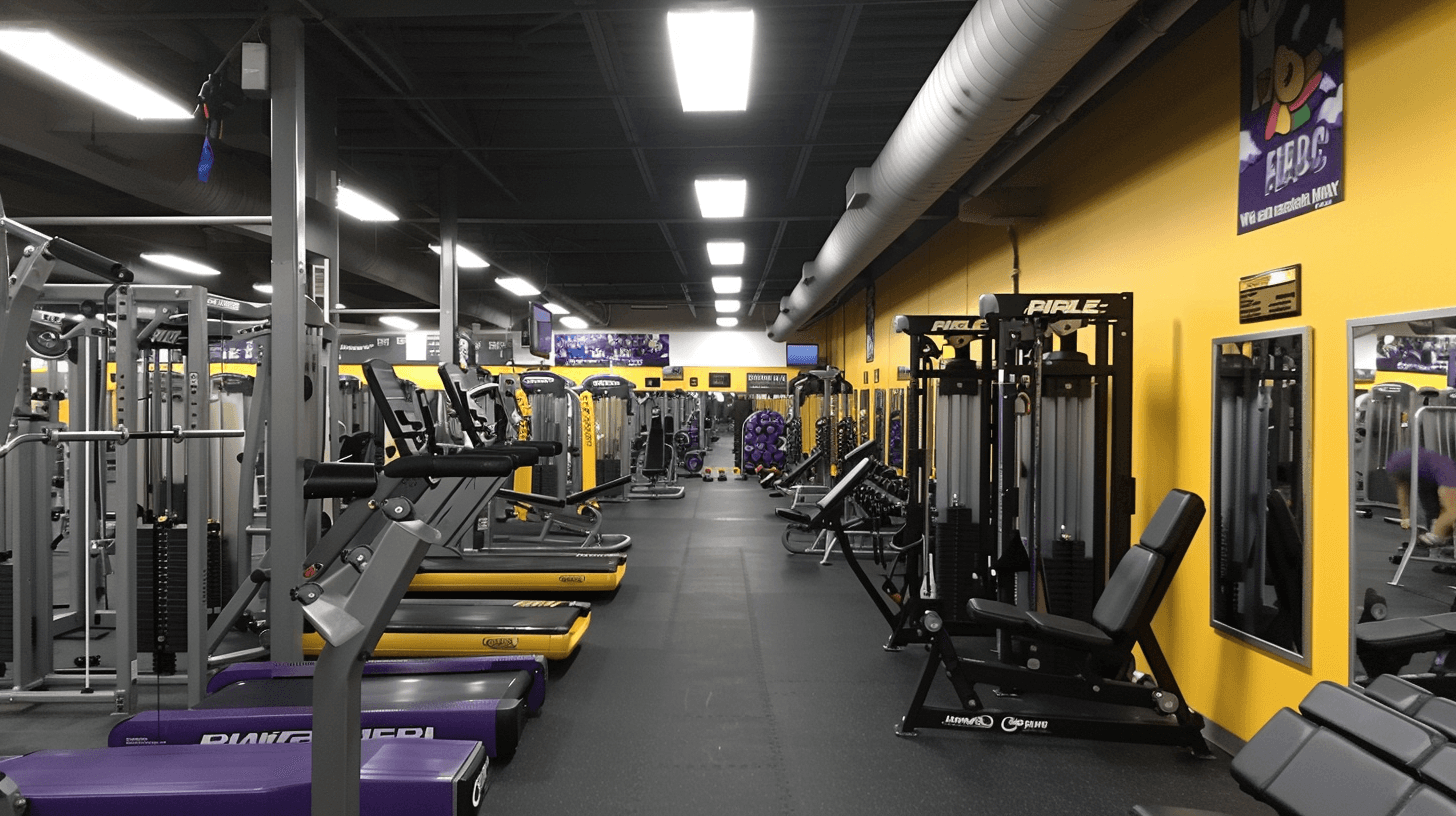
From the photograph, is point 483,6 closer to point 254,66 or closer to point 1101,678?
point 254,66

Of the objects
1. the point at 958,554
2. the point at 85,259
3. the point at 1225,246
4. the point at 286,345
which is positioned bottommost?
the point at 958,554

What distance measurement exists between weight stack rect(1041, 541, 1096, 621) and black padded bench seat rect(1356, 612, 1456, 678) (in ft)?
4.21

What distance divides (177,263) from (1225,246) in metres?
11.0

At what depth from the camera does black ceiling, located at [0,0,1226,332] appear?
13.8ft

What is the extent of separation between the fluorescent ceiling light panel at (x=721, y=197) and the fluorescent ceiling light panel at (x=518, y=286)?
4.36 metres

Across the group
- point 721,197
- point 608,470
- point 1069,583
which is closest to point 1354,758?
point 1069,583

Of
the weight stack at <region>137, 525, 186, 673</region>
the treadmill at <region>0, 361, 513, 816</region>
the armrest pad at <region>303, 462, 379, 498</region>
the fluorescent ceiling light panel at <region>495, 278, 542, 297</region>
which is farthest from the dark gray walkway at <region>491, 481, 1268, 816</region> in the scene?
the fluorescent ceiling light panel at <region>495, 278, 542, 297</region>

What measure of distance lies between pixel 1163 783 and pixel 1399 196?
2195 millimetres

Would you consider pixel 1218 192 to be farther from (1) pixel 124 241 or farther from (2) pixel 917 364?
(1) pixel 124 241

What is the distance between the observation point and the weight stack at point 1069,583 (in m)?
3.81

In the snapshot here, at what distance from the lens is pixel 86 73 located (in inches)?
165

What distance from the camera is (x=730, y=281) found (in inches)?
489

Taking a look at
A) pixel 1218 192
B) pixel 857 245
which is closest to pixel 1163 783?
pixel 1218 192

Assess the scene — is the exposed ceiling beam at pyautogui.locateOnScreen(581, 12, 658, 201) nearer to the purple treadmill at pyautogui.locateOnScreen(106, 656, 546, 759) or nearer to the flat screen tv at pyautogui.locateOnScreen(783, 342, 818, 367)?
the purple treadmill at pyautogui.locateOnScreen(106, 656, 546, 759)
